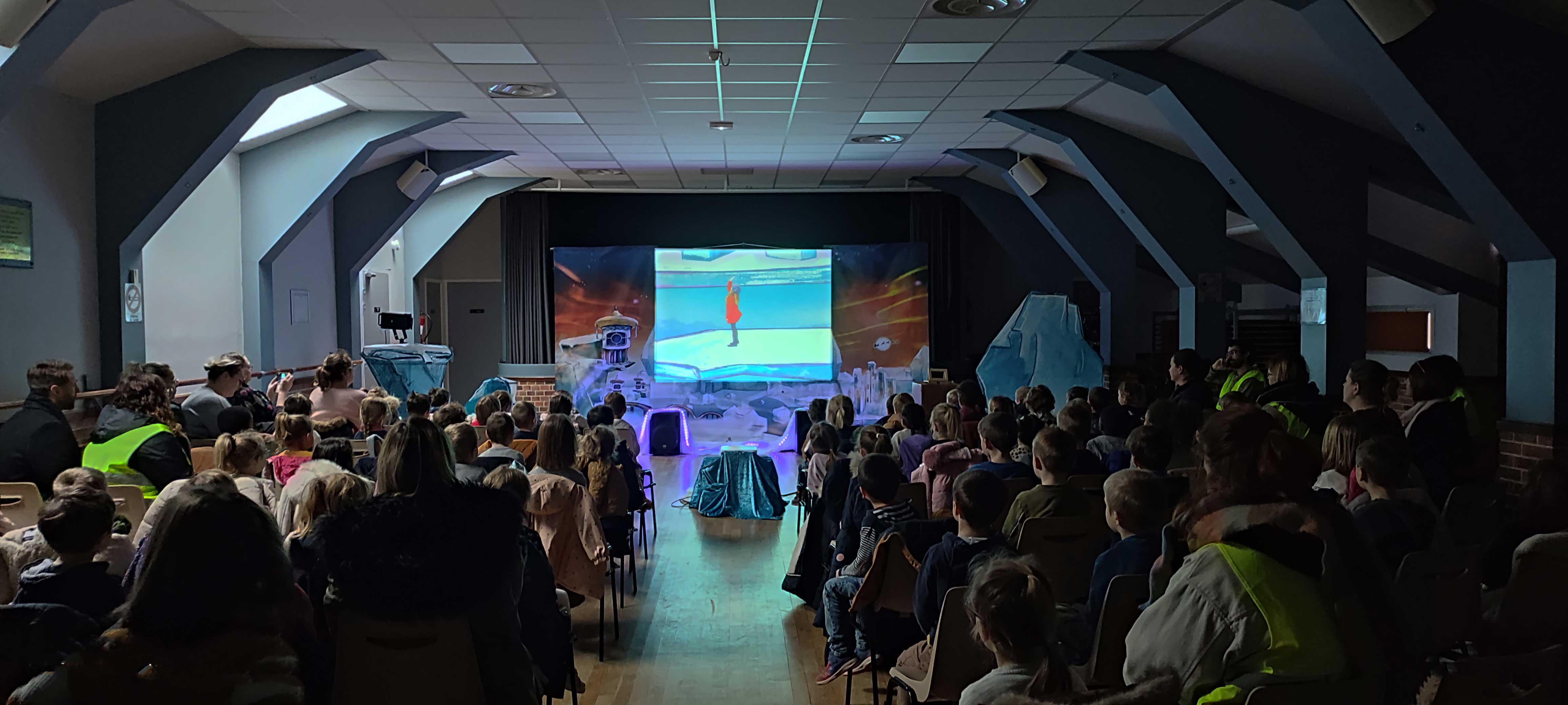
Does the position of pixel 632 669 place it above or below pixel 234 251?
below

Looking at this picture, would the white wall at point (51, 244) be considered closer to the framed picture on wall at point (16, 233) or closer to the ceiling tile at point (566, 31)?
the framed picture on wall at point (16, 233)

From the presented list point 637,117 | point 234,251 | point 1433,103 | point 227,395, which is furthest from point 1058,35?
point 234,251

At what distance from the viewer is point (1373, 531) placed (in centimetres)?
321

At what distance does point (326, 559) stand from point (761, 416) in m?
11.1

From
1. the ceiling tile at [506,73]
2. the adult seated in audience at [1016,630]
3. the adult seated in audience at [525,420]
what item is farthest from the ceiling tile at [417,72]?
the adult seated in audience at [1016,630]

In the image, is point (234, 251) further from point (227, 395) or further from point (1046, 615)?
point (1046, 615)

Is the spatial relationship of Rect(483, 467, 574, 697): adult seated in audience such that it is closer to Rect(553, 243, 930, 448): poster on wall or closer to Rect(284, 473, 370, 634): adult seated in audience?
Rect(284, 473, 370, 634): adult seated in audience

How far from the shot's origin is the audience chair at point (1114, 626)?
2.79 meters

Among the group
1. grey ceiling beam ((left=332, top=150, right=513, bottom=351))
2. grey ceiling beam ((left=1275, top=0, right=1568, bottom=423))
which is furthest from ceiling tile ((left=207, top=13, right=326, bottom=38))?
grey ceiling beam ((left=1275, top=0, right=1568, bottom=423))

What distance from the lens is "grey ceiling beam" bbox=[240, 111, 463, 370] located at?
28.3 feet

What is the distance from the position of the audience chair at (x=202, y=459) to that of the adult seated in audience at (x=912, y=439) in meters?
3.38

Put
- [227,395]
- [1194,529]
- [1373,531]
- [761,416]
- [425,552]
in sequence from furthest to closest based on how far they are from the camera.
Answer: [761,416]
[227,395]
[1373,531]
[425,552]
[1194,529]

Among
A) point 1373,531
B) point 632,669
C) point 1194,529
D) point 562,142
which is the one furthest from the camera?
point 562,142

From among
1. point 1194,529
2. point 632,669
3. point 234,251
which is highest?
point 234,251
